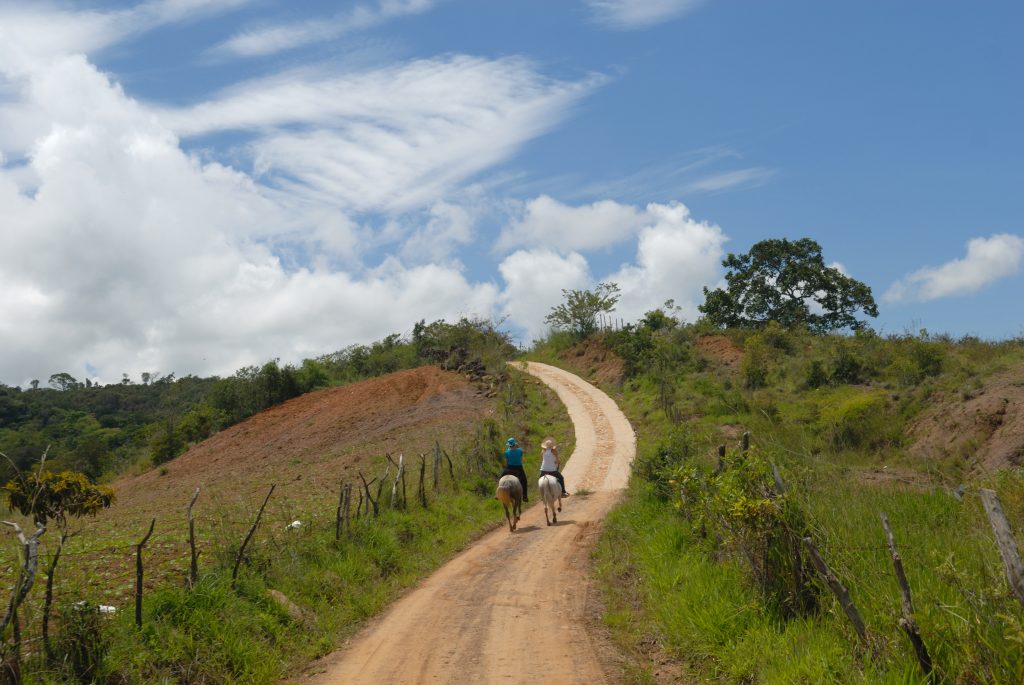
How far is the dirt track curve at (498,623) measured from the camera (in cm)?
803

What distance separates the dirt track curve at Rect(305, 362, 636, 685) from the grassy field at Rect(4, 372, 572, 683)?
515 millimetres

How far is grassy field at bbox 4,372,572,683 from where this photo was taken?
741 centimetres

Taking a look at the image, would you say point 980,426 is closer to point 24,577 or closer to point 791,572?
point 791,572

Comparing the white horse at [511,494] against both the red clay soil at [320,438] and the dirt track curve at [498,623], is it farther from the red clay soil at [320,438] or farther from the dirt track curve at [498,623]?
the red clay soil at [320,438]

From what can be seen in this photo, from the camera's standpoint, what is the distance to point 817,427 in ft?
83.7

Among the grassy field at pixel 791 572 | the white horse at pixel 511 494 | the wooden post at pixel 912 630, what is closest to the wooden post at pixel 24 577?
the grassy field at pixel 791 572

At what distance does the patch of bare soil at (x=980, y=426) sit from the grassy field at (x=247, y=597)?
12.5 metres

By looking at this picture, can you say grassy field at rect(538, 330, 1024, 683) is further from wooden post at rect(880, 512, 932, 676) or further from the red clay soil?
the red clay soil

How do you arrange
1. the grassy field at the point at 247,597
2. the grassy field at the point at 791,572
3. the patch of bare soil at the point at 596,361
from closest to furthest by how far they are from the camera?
the grassy field at the point at 791,572 → the grassy field at the point at 247,597 → the patch of bare soil at the point at 596,361

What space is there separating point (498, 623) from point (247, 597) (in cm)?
306

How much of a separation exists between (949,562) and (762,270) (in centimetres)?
5560

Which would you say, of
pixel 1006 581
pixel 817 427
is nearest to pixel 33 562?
pixel 1006 581

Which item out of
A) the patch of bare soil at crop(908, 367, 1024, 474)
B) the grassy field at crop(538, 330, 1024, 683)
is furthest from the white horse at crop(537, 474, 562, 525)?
the patch of bare soil at crop(908, 367, 1024, 474)

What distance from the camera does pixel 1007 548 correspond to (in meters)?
5.17
